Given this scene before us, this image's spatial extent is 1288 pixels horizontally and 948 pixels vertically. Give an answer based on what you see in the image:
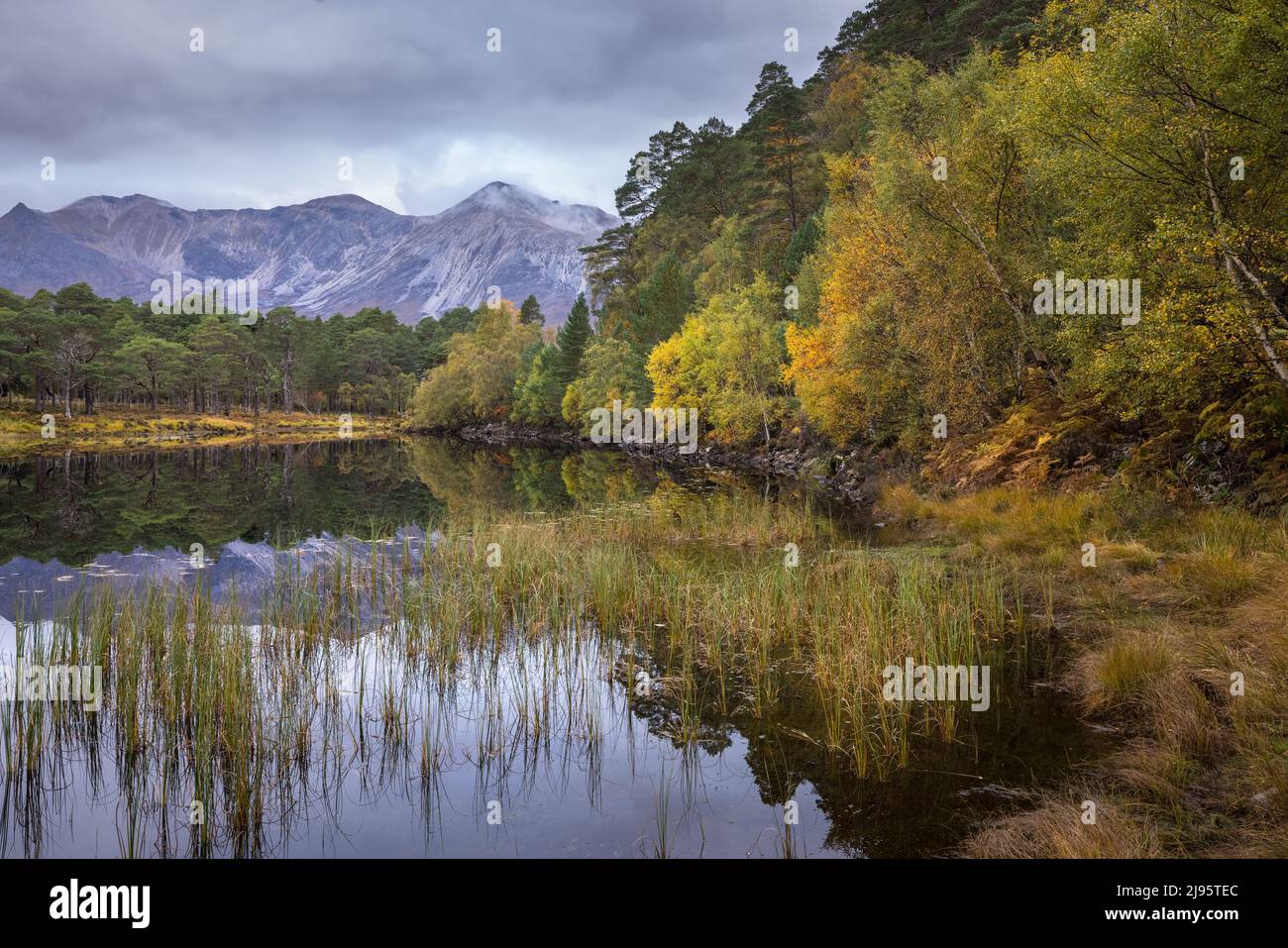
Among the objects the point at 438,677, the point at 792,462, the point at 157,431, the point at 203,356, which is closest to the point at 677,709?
the point at 438,677

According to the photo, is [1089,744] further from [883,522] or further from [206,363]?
[206,363]

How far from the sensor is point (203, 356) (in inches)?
3804

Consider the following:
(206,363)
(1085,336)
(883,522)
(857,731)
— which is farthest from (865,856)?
(206,363)

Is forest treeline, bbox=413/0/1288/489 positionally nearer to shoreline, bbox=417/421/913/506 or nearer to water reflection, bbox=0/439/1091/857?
shoreline, bbox=417/421/913/506

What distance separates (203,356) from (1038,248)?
344 ft

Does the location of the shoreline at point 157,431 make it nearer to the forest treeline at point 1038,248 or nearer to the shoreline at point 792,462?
the shoreline at point 792,462

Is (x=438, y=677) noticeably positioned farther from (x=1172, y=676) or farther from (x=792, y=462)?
(x=792, y=462)

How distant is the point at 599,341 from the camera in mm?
75938

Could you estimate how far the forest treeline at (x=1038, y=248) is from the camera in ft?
42.6

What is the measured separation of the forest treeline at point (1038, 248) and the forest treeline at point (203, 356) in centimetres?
4685

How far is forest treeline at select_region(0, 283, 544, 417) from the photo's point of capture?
7344cm

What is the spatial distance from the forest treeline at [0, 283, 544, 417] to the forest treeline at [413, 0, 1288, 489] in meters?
46.9
